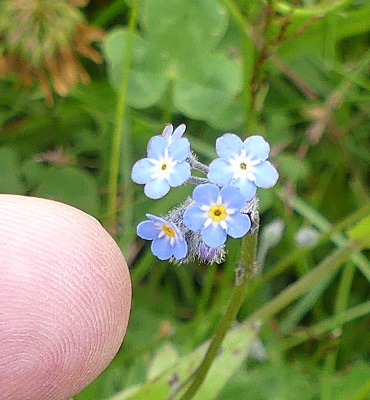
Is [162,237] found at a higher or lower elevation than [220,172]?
lower

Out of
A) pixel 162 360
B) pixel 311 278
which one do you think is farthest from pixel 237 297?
pixel 162 360

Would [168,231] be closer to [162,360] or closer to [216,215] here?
[216,215]

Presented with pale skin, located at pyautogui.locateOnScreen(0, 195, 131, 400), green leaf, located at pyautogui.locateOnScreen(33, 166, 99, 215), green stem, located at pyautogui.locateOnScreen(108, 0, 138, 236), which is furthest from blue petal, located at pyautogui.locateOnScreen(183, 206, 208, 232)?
green leaf, located at pyautogui.locateOnScreen(33, 166, 99, 215)

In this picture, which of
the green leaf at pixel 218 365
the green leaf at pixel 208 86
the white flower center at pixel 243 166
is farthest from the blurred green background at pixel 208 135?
the white flower center at pixel 243 166

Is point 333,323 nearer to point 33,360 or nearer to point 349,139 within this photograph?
point 349,139

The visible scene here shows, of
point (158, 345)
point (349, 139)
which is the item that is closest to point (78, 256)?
point (158, 345)

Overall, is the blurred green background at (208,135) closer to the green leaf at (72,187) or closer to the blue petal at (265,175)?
the green leaf at (72,187)

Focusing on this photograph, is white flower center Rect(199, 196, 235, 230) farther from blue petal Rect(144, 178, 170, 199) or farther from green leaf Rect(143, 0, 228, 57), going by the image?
green leaf Rect(143, 0, 228, 57)
